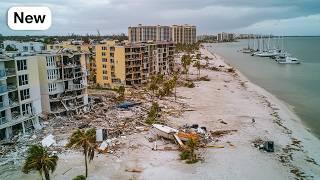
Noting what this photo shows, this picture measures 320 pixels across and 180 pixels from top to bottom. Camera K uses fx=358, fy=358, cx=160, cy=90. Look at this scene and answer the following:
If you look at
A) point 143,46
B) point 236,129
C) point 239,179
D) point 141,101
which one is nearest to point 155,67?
point 143,46

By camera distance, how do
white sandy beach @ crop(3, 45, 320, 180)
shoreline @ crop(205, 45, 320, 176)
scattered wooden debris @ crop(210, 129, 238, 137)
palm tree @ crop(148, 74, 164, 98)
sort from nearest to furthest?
white sandy beach @ crop(3, 45, 320, 180)
shoreline @ crop(205, 45, 320, 176)
scattered wooden debris @ crop(210, 129, 238, 137)
palm tree @ crop(148, 74, 164, 98)

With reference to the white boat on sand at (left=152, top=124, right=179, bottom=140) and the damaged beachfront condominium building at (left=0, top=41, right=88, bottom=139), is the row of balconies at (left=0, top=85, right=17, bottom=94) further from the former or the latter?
the white boat on sand at (left=152, top=124, right=179, bottom=140)

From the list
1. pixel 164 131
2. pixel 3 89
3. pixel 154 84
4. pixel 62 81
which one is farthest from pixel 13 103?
pixel 154 84

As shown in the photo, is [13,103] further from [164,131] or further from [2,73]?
[164,131]

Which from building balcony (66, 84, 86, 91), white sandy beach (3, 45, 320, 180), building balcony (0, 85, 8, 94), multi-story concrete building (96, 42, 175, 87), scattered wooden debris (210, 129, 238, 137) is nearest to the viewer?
white sandy beach (3, 45, 320, 180)

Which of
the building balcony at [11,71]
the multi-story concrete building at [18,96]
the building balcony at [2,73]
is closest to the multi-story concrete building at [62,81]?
the multi-story concrete building at [18,96]

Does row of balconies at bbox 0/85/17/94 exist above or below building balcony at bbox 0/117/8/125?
above

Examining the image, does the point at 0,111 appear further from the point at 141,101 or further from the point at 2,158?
the point at 141,101

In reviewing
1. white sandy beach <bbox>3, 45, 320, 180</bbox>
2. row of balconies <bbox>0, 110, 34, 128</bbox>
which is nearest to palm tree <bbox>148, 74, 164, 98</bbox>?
white sandy beach <bbox>3, 45, 320, 180</bbox>
